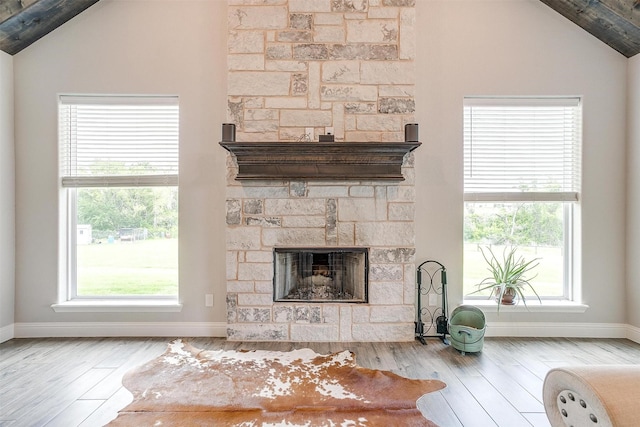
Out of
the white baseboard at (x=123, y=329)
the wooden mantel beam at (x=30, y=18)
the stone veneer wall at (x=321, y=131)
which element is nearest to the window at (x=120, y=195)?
the white baseboard at (x=123, y=329)

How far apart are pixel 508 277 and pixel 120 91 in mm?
4173

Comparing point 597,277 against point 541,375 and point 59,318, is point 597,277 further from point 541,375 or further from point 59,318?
point 59,318

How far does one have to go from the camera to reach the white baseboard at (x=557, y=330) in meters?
3.22

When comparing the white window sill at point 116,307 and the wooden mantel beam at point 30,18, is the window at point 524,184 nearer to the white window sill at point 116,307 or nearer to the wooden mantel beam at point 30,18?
the white window sill at point 116,307

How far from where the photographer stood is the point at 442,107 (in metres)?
3.26

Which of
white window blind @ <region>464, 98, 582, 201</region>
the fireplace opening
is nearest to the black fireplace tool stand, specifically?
the fireplace opening

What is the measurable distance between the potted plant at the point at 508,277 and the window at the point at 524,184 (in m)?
0.06

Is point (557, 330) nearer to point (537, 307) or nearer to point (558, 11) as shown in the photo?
point (537, 307)

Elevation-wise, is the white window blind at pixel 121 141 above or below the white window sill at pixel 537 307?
above

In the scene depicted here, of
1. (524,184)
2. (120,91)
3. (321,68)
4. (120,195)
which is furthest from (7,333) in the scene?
(524,184)

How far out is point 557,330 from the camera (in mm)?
3236

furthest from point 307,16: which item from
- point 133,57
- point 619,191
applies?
point 619,191

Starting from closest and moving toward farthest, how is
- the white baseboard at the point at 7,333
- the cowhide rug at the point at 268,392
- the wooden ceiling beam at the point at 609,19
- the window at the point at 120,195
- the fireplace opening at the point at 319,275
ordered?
the cowhide rug at the point at 268,392 → the wooden ceiling beam at the point at 609,19 → the white baseboard at the point at 7,333 → the fireplace opening at the point at 319,275 → the window at the point at 120,195

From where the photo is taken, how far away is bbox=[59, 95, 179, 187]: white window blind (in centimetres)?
329
